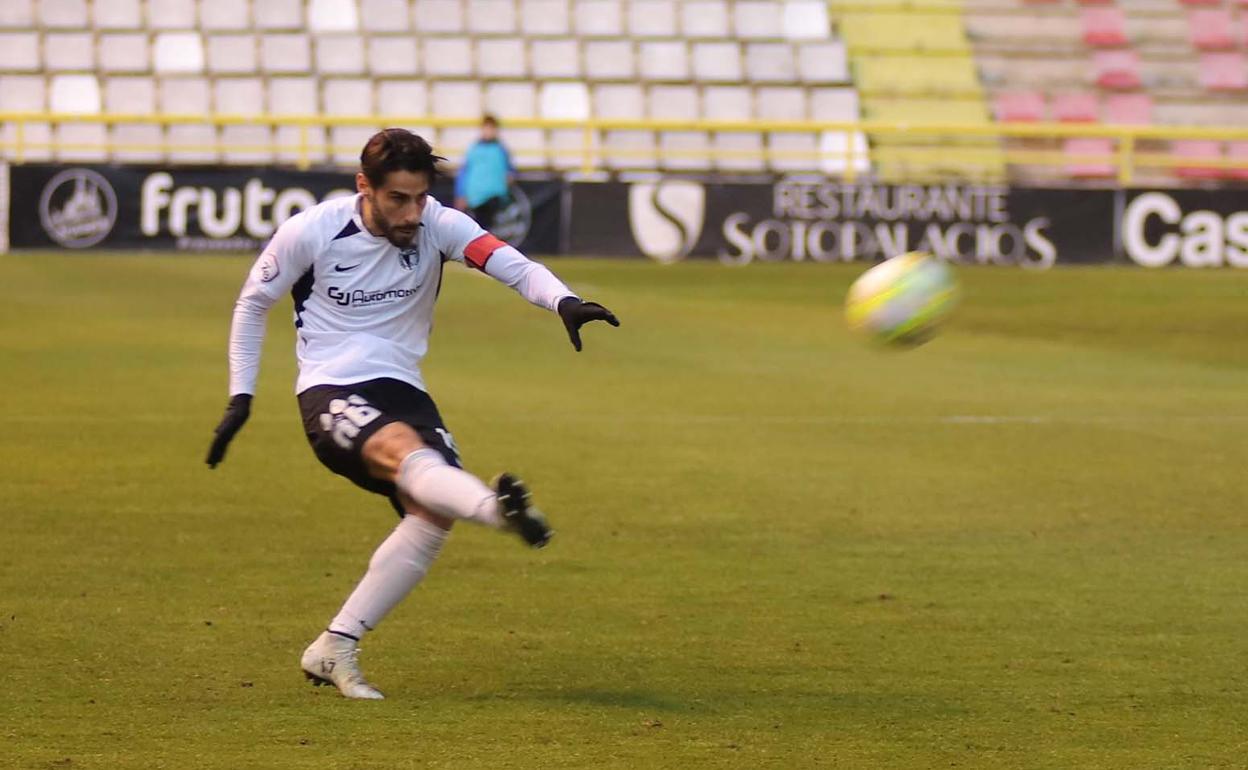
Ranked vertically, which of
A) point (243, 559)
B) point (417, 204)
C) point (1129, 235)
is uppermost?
point (417, 204)

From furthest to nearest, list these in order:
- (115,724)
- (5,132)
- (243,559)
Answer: (5,132)
(243,559)
(115,724)

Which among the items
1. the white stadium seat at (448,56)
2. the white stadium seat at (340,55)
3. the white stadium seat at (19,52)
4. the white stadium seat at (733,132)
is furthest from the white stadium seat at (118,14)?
the white stadium seat at (733,132)

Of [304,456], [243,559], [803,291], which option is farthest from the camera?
[803,291]

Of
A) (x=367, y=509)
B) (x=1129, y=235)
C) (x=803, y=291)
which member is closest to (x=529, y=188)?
(x=803, y=291)

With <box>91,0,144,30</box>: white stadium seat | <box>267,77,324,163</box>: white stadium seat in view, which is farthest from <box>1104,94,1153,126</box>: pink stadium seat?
<box>91,0,144,30</box>: white stadium seat

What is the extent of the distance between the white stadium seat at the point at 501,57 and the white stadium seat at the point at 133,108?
4.99 meters

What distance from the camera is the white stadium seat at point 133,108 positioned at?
28.8 metres

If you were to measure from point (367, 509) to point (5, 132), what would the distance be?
869 inches

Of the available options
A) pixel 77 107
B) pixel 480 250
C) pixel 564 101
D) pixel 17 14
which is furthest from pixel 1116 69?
pixel 480 250

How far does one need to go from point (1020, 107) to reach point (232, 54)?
12.4 metres

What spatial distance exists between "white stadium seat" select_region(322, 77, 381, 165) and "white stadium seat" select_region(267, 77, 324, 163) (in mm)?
180

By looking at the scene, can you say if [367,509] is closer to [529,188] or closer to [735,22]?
[529,188]

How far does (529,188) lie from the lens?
86.5 feet

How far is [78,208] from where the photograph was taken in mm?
25688
